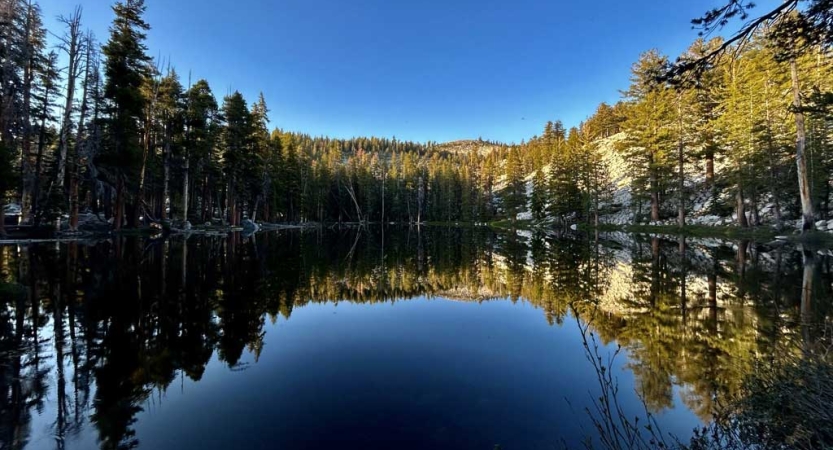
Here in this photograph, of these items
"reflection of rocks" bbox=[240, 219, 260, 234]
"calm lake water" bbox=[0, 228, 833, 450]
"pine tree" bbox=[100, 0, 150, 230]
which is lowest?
"calm lake water" bbox=[0, 228, 833, 450]

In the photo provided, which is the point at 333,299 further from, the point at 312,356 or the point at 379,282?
the point at 312,356

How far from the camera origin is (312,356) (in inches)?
254

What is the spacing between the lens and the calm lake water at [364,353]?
410 centimetres

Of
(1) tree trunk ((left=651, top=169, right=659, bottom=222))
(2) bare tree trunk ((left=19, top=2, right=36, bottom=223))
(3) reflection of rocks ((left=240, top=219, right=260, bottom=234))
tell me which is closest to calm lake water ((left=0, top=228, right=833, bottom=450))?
(2) bare tree trunk ((left=19, top=2, right=36, bottom=223))

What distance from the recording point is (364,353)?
6691mm

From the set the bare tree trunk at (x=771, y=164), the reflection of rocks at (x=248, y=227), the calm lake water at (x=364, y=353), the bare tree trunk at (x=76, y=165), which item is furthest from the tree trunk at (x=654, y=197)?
the bare tree trunk at (x=76, y=165)

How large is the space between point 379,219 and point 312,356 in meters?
96.4

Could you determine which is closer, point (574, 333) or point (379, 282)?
point (574, 333)

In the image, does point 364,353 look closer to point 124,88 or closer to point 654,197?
point 124,88

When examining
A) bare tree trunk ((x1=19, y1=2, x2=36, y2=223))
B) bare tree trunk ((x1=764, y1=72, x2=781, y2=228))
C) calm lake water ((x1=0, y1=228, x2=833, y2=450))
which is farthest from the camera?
bare tree trunk ((x1=764, y1=72, x2=781, y2=228))

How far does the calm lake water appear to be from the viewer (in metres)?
4.10

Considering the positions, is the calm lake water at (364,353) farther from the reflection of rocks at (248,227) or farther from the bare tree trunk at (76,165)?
the reflection of rocks at (248,227)

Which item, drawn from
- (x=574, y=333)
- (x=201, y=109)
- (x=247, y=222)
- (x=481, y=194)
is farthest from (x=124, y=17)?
(x=481, y=194)

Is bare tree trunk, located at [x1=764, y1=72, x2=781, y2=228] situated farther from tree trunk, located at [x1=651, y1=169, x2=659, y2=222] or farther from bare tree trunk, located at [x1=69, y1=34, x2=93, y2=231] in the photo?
bare tree trunk, located at [x1=69, y1=34, x2=93, y2=231]
